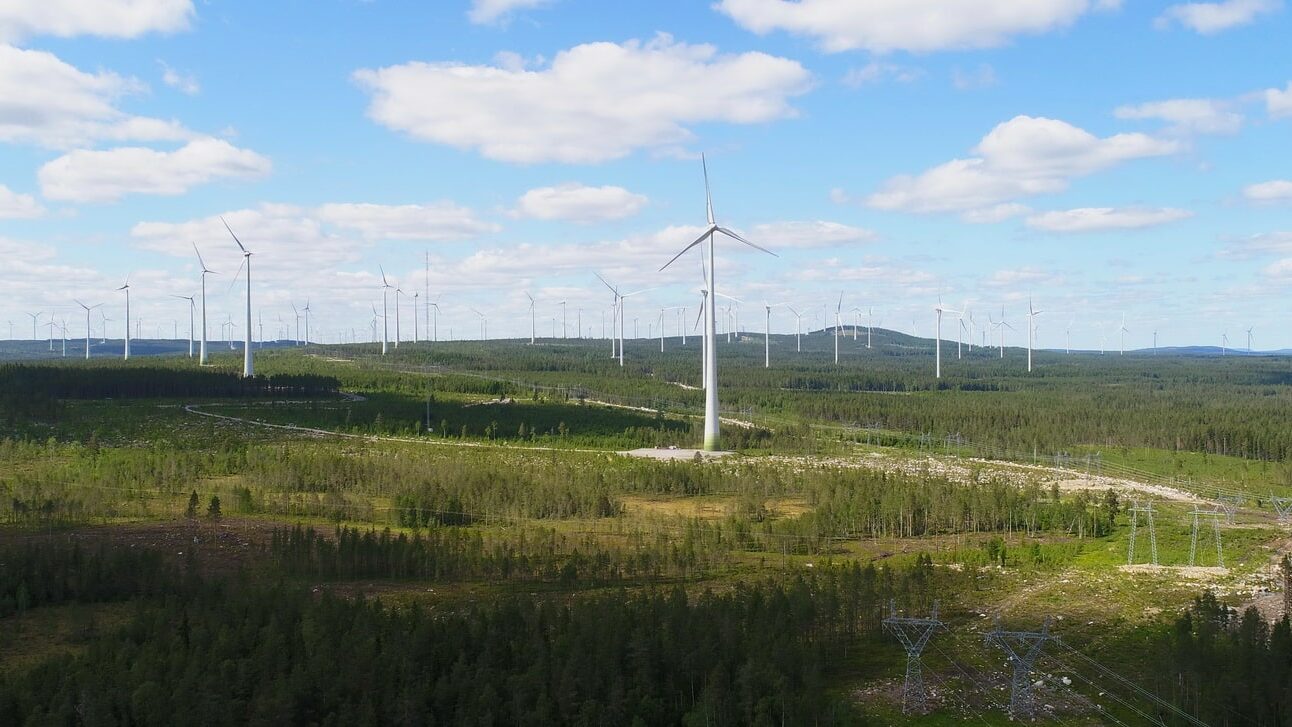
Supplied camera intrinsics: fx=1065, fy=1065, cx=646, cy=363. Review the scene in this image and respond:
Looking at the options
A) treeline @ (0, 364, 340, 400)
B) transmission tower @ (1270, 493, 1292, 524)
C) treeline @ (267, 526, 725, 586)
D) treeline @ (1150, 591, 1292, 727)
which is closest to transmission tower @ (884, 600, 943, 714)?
treeline @ (1150, 591, 1292, 727)

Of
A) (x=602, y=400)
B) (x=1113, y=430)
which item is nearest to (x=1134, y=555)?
(x=1113, y=430)

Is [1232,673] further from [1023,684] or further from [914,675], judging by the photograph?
[914,675]

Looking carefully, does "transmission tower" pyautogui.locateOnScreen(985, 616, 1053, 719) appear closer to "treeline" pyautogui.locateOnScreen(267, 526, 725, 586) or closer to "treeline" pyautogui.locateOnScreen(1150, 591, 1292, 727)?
"treeline" pyautogui.locateOnScreen(1150, 591, 1292, 727)

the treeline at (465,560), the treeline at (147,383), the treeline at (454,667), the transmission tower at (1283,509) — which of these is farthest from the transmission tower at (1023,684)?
the treeline at (147,383)

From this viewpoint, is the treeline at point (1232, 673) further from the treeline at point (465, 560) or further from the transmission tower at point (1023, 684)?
the treeline at point (465, 560)

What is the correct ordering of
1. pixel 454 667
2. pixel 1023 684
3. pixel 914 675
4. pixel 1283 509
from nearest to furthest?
pixel 454 667 → pixel 1023 684 → pixel 914 675 → pixel 1283 509

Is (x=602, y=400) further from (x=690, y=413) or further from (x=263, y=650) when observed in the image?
(x=263, y=650)

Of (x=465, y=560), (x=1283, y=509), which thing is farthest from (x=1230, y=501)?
(x=465, y=560)
